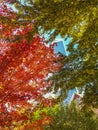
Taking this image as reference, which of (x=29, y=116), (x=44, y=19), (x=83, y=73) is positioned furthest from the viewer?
(x=29, y=116)

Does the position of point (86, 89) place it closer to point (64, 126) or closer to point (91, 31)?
point (91, 31)

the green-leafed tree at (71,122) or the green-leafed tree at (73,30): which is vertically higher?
the green-leafed tree at (71,122)

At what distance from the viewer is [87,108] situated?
769 cm

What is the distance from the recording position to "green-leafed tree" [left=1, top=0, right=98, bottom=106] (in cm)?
625

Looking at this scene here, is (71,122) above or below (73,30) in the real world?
above

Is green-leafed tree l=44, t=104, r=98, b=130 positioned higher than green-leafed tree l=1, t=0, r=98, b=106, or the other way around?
green-leafed tree l=44, t=104, r=98, b=130

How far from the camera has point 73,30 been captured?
293 inches

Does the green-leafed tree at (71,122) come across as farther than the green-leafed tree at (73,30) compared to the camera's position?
Yes

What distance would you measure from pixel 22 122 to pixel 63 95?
26.4ft

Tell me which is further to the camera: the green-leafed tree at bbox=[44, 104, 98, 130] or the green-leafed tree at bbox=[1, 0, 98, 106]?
the green-leafed tree at bbox=[44, 104, 98, 130]

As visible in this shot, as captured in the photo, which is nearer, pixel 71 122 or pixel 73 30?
pixel 73 30

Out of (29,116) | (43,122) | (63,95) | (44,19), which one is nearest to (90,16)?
(44,19)

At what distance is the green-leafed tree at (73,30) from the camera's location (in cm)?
625

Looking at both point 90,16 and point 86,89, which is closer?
point 90,16
